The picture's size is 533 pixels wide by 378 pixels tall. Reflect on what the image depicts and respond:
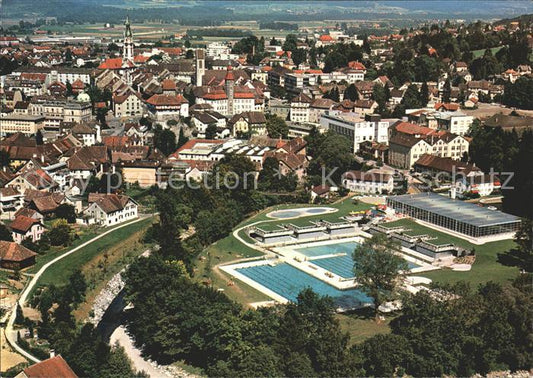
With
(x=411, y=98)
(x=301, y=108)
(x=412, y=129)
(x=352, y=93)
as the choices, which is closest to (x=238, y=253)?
(x=412, y=129)

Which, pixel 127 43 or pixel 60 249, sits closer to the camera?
pixel 60 249

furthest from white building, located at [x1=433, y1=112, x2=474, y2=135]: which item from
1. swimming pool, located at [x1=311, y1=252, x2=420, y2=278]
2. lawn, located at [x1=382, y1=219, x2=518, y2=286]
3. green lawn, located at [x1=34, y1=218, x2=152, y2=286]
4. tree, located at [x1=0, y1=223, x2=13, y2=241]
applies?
tree, located at [x1=0, y1=223, x2=13, y2=241]

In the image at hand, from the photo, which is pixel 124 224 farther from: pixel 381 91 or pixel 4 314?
pixel 381 91

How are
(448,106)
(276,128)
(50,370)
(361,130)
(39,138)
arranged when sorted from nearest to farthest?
(50,370) < (39,138) < (361,130) < (276,128) < (448,106)

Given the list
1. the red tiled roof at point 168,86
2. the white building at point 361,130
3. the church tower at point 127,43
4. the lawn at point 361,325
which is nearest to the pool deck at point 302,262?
the lawn at point 361,325

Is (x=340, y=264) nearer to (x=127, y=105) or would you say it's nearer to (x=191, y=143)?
(x=191, y=143)
